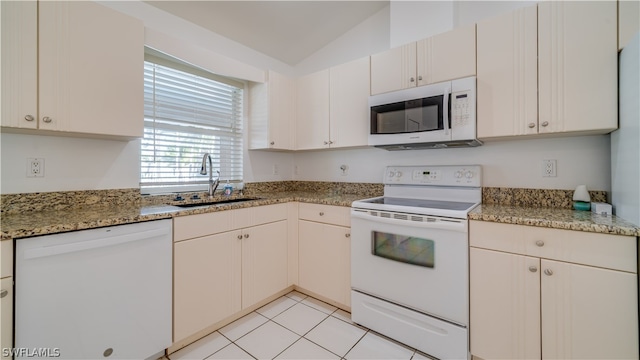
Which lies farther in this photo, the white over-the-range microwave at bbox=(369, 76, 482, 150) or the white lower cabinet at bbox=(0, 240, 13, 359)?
the white over-the-range microwave at bbox=(369, 76, 482, 150)

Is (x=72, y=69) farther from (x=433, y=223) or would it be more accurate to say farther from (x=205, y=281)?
(x=433, y=223)

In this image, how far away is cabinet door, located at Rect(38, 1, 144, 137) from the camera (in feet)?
4.35

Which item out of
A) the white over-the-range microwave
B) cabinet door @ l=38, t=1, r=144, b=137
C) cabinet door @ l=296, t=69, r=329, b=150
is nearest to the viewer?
cabinet door @ l=38, t=1, r=144, b=137

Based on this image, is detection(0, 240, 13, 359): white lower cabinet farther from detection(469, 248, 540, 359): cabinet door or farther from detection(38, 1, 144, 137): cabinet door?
detection(469, 248, 540, 359): cabinet door

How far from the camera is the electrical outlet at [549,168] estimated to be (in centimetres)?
172

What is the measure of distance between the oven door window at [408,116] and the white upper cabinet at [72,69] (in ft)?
5.61

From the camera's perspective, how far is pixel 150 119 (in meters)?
2.00

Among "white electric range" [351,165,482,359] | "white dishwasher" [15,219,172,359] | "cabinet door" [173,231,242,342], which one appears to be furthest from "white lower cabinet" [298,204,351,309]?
"white dishwasher" [15,219,172,359]

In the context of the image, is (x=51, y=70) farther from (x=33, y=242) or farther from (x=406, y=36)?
(x=406, y=36)

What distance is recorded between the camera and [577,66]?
142 cm

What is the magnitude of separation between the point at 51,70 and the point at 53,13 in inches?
11.8

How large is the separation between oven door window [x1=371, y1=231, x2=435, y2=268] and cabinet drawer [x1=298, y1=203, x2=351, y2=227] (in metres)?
0.28

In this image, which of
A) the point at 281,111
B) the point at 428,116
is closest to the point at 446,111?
the point at 428,116

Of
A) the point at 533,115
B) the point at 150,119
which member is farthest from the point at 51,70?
the point at 533,115
